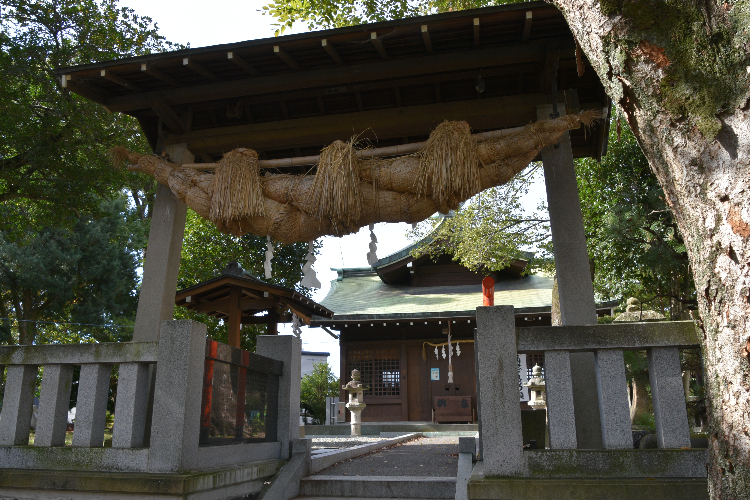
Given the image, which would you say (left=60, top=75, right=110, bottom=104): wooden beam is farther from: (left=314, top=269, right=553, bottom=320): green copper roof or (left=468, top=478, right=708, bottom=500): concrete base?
(left=314, top=269, right=553, bottom=320): green copper roof

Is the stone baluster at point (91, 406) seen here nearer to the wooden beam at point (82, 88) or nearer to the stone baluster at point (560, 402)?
the wooden beam at point (82, 88)

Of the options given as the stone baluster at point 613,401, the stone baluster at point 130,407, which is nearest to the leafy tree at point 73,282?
the stone baluster at point 130,407

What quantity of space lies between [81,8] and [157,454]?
8.40 meters

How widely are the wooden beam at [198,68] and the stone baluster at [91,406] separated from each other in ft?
8.89

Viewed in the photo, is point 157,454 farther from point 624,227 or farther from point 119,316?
point 119,316

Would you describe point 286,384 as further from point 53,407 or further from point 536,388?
point 536,388

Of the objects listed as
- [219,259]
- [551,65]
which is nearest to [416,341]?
[219,259]

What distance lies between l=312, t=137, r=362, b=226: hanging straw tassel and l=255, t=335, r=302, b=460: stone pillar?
193 centimetres

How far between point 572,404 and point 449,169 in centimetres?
182

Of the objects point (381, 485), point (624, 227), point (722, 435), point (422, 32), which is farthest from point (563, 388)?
point (624, 227)

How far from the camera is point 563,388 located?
3.41m

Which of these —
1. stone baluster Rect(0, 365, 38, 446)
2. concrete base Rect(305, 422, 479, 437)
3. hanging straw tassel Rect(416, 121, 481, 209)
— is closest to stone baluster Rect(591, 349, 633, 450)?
hanging straw tassel Rect(416, 121, 481, 209)

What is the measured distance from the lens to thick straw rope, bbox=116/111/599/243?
3.95 meters

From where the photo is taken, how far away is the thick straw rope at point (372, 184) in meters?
3.95
